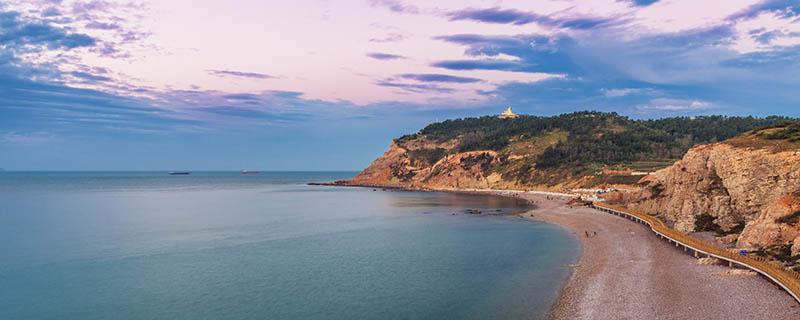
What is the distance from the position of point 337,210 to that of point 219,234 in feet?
121

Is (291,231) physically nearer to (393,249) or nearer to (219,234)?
(219,234)

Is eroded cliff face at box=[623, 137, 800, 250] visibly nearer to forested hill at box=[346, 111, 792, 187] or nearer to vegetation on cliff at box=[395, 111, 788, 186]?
vegetation on cliff at box=[395, 111, 788, 186]

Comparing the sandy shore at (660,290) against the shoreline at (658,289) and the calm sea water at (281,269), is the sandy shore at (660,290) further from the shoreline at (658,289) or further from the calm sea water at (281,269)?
the calm sea water at (281,269)

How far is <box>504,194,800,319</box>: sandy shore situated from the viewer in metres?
Result: 27.1

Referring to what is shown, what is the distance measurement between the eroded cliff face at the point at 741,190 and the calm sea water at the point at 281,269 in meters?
15.1

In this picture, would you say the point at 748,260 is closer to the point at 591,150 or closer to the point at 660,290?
the point at 660,290

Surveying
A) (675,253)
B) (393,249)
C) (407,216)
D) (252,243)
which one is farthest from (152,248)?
(675,253)

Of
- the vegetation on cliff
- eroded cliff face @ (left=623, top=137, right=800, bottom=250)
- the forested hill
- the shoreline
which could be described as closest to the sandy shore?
the shoreline

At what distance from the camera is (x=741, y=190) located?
155 ft

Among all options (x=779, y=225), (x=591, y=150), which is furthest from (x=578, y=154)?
(x=779, y=225)

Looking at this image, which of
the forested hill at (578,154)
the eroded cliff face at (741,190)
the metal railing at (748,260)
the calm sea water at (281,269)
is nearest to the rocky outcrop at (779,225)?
the eroded cliff face at (741,190)

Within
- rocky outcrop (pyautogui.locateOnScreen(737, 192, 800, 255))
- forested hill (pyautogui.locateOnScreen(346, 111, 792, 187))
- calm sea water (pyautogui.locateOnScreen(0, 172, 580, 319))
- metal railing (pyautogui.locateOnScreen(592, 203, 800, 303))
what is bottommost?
calm sea water (pyautogui.locateOnScreen(0, 172, 580, 319))

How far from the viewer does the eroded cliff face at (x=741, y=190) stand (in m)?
36.6

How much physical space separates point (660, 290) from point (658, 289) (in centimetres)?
23
